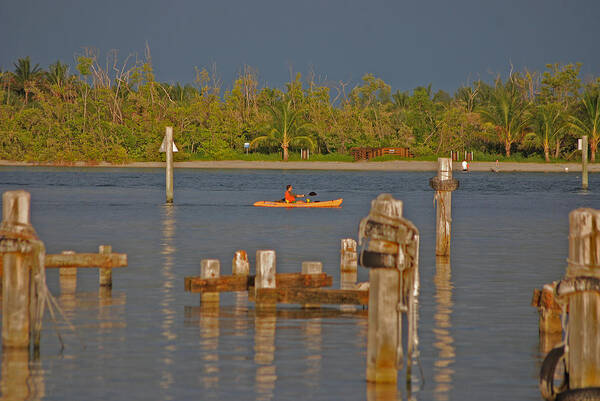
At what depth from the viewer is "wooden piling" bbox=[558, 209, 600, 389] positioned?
8.48 metres

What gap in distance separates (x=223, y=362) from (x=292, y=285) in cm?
345

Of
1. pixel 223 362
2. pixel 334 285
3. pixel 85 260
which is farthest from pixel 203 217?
pixel 223 362

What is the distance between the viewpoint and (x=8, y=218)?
11453 millimetres

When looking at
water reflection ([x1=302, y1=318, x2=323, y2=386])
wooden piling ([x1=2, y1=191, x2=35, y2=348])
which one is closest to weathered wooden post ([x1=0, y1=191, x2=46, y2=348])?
wooden piling ([x1=2, y1=191, x2=35, y2=348])

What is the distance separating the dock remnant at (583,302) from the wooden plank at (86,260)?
858cm

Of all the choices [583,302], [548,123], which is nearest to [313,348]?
[583,302]

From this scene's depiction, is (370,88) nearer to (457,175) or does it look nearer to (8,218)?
(457,175)

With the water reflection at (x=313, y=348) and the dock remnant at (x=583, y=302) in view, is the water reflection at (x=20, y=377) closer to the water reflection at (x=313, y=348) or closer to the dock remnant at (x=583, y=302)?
the water reflection at (x=313, y=348)

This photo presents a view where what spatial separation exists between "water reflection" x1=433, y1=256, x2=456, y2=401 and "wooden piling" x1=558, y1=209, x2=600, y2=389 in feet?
8.67

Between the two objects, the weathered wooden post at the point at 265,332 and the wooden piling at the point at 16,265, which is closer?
A: the wooden piling at the point at 16,265

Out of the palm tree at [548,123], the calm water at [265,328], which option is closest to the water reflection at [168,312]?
the calm water at [265,328]

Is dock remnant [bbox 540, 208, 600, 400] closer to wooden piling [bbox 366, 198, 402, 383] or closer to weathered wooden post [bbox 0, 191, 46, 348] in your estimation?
wooden piling [bbox 366, 198, 402, 383]

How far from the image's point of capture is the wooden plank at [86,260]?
15.6 metres

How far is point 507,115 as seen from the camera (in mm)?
100188
